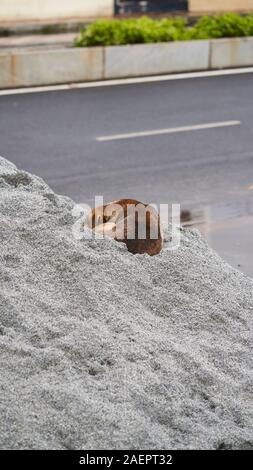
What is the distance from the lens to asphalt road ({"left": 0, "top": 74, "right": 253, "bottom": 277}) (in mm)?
9555

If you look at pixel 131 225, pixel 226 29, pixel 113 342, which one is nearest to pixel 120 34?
pixel 226 29

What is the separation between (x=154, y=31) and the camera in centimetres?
1653

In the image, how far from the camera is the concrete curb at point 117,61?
15.1 meters

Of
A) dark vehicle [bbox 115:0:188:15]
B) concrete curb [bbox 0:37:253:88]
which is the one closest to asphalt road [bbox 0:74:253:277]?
concrete curb [bbox 0:37:253:88]

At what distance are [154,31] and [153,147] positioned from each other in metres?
5.27

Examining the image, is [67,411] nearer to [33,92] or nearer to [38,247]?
[38,247]

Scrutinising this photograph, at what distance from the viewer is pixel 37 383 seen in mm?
4910

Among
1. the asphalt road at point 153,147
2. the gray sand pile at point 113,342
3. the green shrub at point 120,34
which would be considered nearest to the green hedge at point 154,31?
the green shrub at point 120,34

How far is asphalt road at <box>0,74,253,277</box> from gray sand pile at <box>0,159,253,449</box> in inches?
61.6

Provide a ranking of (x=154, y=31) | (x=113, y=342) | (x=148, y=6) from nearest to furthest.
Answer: (x=113, y=342)
(x=154, y=31)
(x=148, y=6)

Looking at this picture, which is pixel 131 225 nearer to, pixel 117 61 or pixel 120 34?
pixel 117 61

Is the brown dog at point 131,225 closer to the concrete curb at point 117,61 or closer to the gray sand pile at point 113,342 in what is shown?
the gray sand pile at point 113,342
